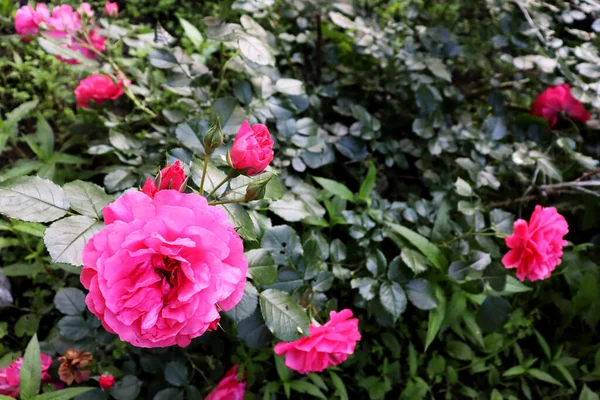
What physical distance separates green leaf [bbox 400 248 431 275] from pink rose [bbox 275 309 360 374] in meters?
0.26

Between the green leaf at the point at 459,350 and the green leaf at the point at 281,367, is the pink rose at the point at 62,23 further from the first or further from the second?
the green leaf at the point at 459,350

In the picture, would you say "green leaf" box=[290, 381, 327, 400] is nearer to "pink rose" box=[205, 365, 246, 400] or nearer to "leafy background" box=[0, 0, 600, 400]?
"leafy background" box=[0, 0, 600, 400]

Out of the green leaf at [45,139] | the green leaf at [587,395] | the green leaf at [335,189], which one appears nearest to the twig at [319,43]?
the green leaf at [335,189]

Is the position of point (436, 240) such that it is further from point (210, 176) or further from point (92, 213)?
point (92, 213)

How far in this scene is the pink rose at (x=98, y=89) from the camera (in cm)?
151

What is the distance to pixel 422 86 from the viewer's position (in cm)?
166

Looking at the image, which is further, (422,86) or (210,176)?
(422,86)

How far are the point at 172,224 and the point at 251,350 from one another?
87 centimetres

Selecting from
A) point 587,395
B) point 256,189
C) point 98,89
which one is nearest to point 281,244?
point 256,189

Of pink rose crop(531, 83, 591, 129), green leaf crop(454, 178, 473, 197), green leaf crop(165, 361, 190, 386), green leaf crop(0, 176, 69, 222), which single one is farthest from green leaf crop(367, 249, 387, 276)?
pink rose crop(531, 83, 591, 129)

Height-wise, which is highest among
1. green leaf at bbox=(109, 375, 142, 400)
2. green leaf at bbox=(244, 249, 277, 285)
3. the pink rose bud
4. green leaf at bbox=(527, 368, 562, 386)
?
green leaf at bbox=(244, 249, 277, 285)

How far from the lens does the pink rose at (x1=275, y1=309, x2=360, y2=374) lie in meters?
1.01

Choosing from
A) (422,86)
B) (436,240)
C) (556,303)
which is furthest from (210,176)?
(556,303)

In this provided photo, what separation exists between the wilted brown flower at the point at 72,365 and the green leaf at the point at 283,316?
1.81 feet
